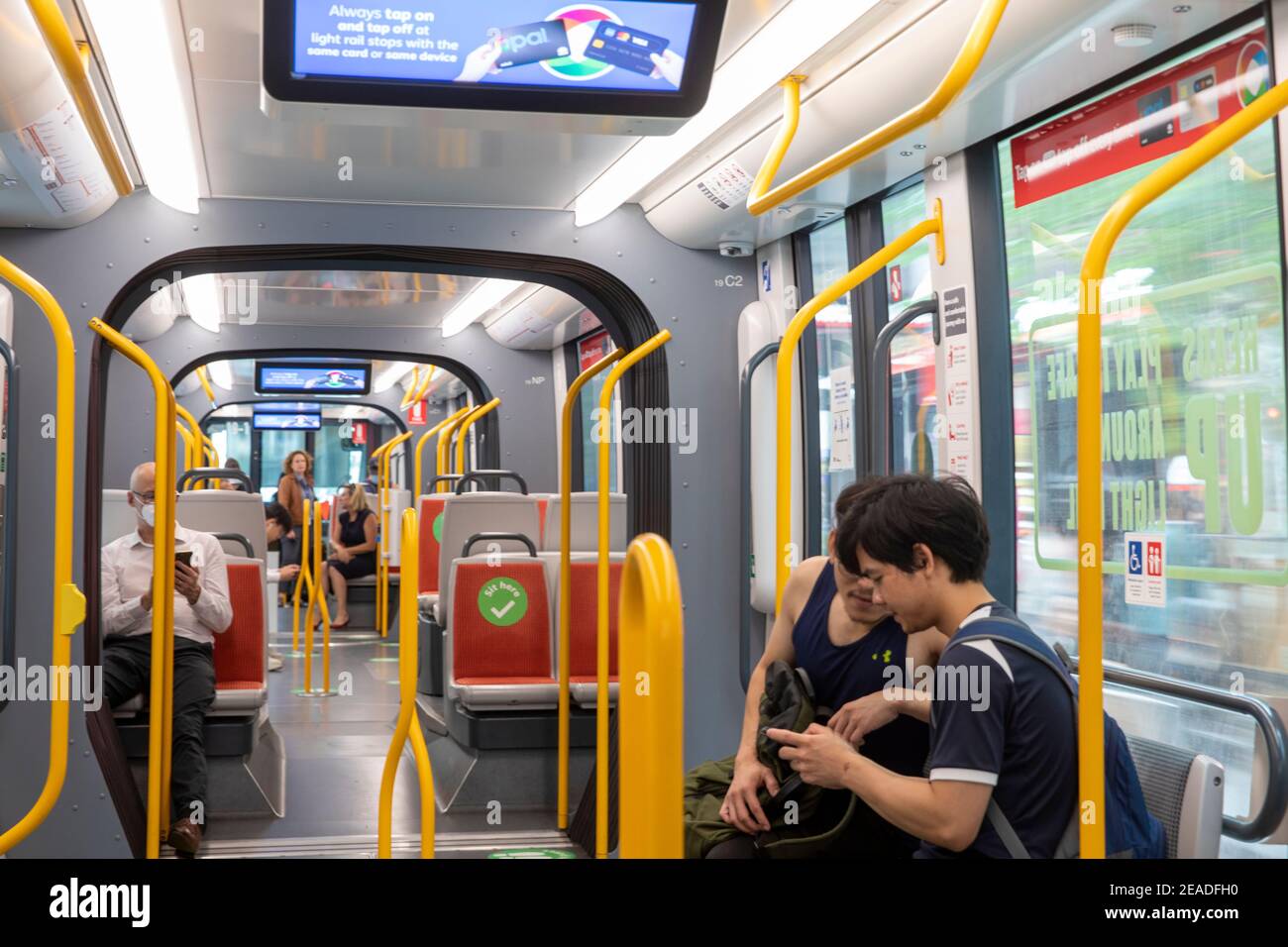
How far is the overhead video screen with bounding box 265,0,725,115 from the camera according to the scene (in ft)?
9.05

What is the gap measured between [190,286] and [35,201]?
3.93 meters

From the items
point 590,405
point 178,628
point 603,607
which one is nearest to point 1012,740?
point 603,607

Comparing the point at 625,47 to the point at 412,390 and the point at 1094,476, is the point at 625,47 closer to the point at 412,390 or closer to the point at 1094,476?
the point at 1094,476

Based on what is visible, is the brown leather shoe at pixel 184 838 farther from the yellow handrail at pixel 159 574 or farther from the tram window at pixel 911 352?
the tram window at pixel 911 352

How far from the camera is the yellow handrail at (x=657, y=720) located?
134 centimetres

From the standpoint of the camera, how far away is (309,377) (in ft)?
38.4

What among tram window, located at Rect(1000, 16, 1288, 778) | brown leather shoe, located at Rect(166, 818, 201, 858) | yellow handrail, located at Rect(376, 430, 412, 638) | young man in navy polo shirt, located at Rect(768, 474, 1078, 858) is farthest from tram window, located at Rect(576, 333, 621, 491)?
young man in navy polo shirt, located at Rect(768, 474, 1078, 858)

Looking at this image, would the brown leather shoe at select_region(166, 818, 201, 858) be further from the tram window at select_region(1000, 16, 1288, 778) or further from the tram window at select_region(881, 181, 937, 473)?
the tram window at select_region(1000, 16, 1288, 778)

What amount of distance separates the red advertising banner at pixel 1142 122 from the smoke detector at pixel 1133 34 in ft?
0.84

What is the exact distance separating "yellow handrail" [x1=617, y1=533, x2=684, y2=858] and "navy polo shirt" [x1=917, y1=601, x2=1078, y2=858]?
83cm

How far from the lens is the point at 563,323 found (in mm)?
9398

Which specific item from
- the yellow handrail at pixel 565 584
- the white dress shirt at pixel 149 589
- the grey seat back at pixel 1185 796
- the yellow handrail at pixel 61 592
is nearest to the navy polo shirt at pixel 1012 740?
the grey seat back at pixel 1185 796

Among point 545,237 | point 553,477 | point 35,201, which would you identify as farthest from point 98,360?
point 553,477
